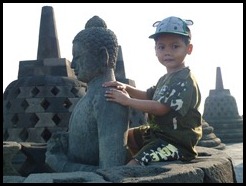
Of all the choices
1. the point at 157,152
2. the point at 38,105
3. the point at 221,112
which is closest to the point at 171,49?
the point at 157,152

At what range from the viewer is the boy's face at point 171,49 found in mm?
2701

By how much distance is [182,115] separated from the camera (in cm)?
249

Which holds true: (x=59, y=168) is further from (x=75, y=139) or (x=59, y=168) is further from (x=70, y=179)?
(x=70, y=179)

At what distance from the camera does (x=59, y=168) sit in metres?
2.77

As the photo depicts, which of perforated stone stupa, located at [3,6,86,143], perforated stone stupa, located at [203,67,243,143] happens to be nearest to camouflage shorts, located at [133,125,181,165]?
Result: perforated stone stupa, located at [3,6,86,143]

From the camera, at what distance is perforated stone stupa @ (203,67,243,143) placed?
54.4 ft

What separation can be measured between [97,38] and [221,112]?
50.7 ft

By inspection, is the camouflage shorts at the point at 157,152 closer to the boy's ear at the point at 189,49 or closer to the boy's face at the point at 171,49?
the boy's face at the point at 171,49

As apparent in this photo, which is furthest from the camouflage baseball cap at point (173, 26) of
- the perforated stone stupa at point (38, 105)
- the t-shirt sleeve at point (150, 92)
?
the perforated stone stupa at point (38, 105)

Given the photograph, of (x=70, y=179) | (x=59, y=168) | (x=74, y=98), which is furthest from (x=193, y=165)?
(x=74, y=98)

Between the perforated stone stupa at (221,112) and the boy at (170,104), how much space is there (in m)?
14.1

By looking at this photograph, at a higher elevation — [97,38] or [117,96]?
[97,38]

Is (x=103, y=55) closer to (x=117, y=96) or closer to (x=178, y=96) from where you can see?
(x=117, y=96)

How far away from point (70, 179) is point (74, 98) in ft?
15.1
